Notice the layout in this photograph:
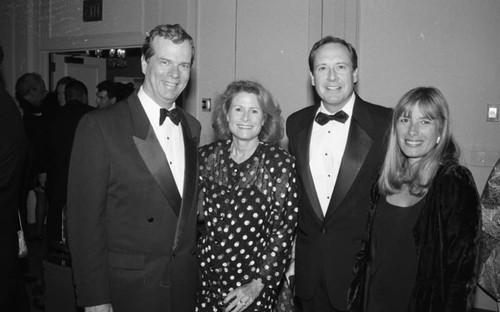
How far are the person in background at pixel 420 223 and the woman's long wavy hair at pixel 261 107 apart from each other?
660 millimetres

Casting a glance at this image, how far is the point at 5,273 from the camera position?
9.12 ft

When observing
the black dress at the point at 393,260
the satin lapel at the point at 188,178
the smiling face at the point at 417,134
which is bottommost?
the black dress at the point at 393,260

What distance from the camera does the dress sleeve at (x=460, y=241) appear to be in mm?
2203

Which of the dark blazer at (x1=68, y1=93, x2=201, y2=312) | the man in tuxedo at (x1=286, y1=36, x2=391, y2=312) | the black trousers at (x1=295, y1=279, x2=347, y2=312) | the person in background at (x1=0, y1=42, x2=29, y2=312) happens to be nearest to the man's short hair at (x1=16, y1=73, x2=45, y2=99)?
the person in background at (x1=0, y1=42, x2=29, y2=312)

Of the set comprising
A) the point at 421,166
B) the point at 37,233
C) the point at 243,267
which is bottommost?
the point at 37,233

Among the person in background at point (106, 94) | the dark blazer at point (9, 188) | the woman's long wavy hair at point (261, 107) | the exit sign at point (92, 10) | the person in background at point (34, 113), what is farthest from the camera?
the exit sign at point (92, 10)

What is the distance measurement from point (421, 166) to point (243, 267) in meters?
1.03

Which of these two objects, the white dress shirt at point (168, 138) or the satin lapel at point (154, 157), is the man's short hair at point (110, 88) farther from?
the satin lapel at point (154, 157)

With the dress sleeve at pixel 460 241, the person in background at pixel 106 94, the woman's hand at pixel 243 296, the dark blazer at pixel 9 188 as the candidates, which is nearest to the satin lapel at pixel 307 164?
the woman's hand at pixel 243 296

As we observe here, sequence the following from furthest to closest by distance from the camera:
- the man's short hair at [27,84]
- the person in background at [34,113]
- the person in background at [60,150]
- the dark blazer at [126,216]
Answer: the man's short hair at [27,84], the person in background at [34,113], the person in background at [60,150], the dark blazer at [126,216]

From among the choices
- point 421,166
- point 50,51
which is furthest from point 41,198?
point 421,166

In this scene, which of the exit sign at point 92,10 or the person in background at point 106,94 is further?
the exit sign at point 92,10

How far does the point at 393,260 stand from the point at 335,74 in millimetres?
1096

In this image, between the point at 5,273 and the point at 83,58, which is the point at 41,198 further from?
the point at 5,273
